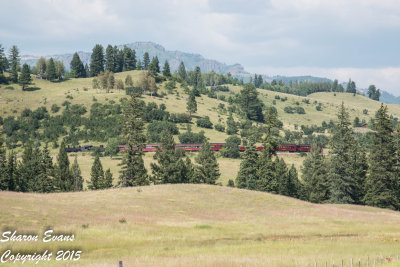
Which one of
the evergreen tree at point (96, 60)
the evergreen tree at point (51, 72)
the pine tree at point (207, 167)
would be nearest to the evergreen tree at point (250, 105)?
the evergreen tree at point (96, 60)

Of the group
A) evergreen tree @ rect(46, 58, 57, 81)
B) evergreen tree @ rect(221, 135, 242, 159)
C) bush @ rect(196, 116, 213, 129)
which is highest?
evergreen tree @ rect(46, 58, 57, 81)

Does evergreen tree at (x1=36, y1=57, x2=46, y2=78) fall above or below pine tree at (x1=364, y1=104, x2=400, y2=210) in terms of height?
above

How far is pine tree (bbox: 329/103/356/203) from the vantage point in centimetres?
5703

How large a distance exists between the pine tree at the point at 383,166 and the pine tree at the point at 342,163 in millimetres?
3237

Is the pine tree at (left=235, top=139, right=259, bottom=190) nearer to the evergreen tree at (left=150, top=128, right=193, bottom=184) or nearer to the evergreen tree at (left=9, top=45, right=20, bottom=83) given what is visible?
the evergreen tree at (left=150, top=128, right=193, bottom=184)

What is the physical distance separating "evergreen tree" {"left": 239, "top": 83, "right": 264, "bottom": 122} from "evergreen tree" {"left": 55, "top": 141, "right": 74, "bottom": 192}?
379 feet

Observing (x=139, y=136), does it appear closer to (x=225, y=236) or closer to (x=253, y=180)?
(x=253, y=180)

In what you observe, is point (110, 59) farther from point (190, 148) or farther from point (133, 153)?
point (133, 153)

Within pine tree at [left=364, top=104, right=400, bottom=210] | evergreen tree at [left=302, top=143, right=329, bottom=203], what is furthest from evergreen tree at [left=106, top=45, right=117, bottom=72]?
pine tree at [left=364, top=104, right=400, bottom=210]

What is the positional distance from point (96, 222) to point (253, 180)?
42.1 m

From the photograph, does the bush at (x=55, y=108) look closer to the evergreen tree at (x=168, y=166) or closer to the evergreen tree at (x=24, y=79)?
the evergreen tree at (x=24, y=79)

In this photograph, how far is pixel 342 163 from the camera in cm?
5725

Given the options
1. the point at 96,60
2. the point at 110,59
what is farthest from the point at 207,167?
the point at 110,59

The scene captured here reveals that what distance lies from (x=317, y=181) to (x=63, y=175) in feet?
142
